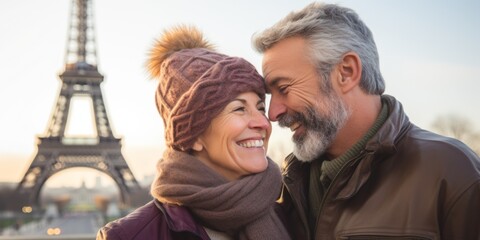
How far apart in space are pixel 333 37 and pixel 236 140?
760 millimetres

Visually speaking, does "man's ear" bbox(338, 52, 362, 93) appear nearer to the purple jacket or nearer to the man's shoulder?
the man's shoulder

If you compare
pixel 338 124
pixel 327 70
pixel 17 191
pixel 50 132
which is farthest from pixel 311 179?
pixel 17 191

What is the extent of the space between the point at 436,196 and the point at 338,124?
67 centimetres

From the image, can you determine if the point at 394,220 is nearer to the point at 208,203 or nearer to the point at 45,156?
the point at 208,203

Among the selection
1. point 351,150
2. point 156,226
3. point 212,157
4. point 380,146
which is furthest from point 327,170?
point 156,226

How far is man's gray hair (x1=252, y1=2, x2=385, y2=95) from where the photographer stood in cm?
321

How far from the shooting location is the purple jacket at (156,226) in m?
2.68

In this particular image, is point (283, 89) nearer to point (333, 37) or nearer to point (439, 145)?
point (333, 37)

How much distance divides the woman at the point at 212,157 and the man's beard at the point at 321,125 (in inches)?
10.0

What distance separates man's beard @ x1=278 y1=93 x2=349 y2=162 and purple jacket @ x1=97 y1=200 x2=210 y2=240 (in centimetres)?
74

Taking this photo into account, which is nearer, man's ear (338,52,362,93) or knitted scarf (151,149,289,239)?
knitted scarf (151,149,289,239)

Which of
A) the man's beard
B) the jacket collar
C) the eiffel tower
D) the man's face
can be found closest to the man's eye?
the man's face

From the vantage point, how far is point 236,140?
295 centimetres

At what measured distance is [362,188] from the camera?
2930 mm
